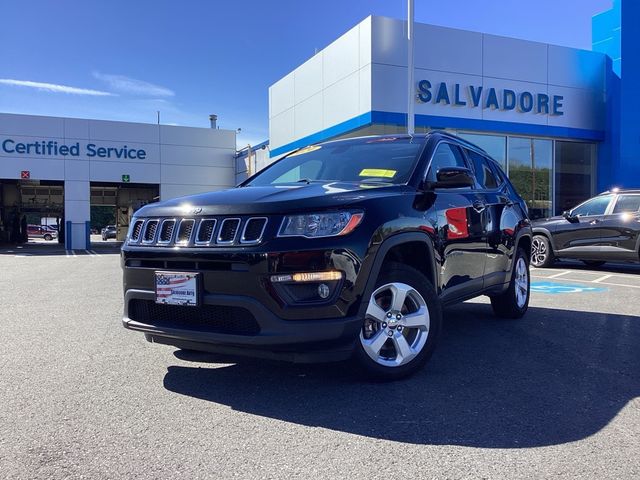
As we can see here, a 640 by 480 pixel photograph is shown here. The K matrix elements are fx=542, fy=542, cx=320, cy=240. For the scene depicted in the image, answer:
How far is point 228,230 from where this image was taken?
338cm

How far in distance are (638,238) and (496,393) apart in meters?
8.50

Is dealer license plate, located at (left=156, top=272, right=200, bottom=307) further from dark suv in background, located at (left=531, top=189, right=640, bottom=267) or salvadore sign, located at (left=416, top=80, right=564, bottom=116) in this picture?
salvadore sign, located at (left=416, top=80, right=564, bottom=116)

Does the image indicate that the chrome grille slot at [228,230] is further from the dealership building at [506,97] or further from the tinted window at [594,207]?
the dealership building at [506,97]

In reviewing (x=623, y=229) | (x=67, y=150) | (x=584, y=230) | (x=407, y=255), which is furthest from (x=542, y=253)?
(x=67, y=150)

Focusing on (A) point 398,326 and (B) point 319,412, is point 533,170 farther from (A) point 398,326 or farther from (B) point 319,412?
(B) point 319,412

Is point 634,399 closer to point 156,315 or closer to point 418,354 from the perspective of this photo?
point 418,354

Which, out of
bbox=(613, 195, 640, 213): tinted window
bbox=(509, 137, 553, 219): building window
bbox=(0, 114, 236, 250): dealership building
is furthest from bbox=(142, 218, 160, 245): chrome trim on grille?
bbox=(0, 114, 236, 250): dealership building

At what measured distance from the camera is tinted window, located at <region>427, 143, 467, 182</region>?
174 inches

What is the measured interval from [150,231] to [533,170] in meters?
16.9

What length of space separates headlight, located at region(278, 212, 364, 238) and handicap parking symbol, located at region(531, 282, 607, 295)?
605 cm

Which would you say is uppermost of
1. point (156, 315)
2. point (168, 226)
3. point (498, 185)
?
point (498, 185)

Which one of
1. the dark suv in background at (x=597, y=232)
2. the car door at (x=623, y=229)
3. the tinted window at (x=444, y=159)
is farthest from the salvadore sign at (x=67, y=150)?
the tinted window at (x=444, y=159)

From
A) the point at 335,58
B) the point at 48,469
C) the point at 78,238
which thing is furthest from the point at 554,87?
the point at 78,238

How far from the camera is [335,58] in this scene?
17422mm
